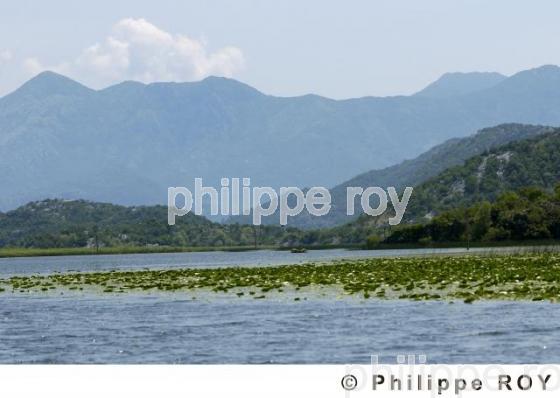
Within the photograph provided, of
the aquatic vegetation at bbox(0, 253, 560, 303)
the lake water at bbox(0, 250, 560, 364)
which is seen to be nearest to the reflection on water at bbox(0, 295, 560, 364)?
the lake water at bbox(0, 250, 560, 364)

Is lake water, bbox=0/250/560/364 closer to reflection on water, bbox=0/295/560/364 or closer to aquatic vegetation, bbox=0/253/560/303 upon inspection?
reflection on water, bbox=0/295/560/364

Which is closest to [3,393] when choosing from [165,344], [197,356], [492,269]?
[197,356]

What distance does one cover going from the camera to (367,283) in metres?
75.7

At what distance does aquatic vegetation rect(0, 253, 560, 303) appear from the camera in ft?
217

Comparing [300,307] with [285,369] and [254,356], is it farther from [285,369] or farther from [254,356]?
[285,369]

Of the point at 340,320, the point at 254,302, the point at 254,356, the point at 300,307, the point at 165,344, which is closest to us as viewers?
the point at 254,356

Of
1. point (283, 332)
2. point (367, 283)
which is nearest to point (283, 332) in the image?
point (283, 332)

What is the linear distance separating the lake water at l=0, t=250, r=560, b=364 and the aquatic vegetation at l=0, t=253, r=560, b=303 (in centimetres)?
379

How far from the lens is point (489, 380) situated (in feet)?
111

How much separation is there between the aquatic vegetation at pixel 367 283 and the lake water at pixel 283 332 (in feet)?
12.4

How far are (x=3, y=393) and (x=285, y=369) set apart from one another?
9.34 meters

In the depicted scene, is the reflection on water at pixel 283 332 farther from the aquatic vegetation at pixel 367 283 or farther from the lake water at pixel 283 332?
the aquatic vegetation at pixel 367 283

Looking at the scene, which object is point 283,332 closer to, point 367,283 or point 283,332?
point 283,332

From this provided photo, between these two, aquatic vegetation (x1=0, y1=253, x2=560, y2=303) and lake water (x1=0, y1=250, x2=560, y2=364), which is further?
aquatic vegetation (x1=0, y1=253, x2=560, y2=303)
